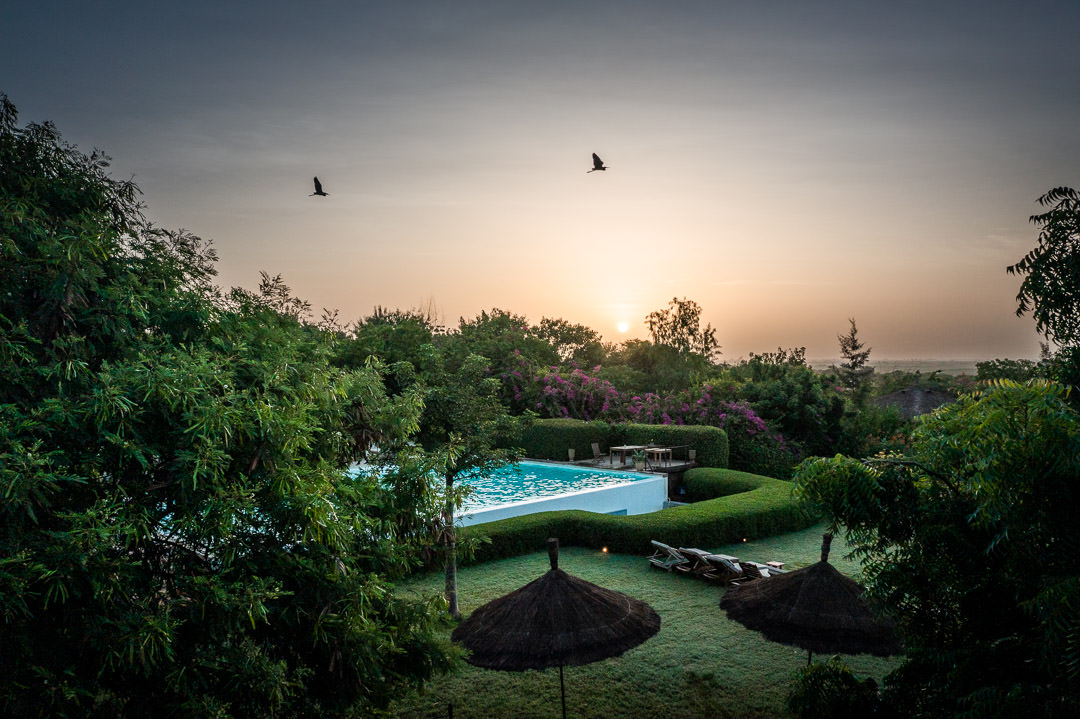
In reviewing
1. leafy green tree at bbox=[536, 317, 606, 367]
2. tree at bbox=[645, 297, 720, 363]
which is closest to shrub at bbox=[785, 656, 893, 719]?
tree at bbox=[645, 297, 720, 363]

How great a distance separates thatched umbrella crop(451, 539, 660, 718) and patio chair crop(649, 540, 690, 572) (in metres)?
5.84

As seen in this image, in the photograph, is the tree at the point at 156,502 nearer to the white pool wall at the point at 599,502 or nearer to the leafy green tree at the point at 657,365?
the white pool wall at the point at 599,502

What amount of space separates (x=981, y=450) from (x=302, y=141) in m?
16.7

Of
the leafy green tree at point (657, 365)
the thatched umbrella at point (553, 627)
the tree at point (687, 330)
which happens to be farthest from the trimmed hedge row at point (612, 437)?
the tree at point (687, 330)

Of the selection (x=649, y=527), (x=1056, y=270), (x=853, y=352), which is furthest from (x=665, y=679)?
(x=853, y=352)

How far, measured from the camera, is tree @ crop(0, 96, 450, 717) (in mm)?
3525

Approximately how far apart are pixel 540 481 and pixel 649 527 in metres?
9.33

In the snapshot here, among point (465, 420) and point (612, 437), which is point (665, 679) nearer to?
point (465, 420)

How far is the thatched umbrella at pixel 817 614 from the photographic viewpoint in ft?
21.7

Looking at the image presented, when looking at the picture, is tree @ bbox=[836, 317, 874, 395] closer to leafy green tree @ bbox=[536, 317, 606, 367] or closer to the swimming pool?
leafy green tree @ bbox=[536, 317, 606, 367]

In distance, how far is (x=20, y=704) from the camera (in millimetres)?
3266

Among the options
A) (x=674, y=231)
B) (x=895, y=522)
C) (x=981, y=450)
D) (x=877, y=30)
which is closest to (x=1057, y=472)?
(x=981, y=450)

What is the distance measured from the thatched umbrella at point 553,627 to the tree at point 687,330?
36.4 metres

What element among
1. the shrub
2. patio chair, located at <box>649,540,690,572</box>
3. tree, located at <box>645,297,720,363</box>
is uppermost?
tree, located at <box>645,297,720,363</box>
